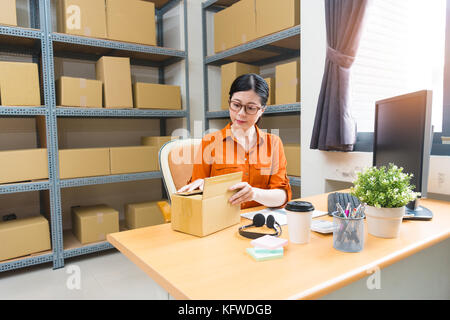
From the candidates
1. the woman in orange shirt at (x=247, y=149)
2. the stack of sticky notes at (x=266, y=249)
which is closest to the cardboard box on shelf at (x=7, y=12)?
the woman in orange shirt at (x=247, y=149)

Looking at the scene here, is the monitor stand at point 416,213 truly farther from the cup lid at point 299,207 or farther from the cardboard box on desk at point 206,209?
the cardboard box on desk at point 206,209

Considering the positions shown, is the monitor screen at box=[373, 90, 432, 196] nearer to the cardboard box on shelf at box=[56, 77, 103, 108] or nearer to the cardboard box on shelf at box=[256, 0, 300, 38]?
the cardboard box on shelf at box=[256, 0, 300, 38]

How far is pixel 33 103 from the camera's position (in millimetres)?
2229

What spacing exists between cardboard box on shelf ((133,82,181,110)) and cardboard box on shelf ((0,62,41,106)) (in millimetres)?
730

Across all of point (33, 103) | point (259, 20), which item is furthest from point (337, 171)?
point (33, 103)

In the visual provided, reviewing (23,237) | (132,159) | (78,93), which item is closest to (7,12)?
(78,93)

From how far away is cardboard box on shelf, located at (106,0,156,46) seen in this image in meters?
2.53

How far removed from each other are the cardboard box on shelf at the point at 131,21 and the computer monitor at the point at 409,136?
79.3 inches

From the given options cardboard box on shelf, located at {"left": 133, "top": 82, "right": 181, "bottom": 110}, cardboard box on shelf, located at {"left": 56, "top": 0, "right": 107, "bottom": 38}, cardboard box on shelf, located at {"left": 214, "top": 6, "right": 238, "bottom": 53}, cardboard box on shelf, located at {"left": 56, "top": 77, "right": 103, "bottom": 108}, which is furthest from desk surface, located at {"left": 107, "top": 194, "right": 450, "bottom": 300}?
cardboard box on shelf, located at {"left": 214, "top": 6, "right": 238, "bottom": 53}

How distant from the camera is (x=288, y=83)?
2277mm

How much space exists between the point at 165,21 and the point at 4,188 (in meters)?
2.07

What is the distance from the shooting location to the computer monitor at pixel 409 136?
3.67 feet

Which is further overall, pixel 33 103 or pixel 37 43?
pixel 37 43
